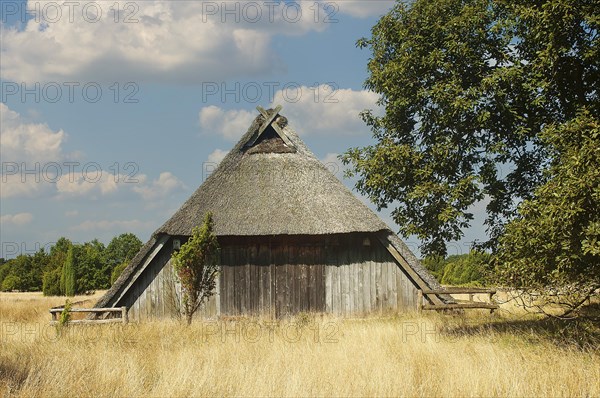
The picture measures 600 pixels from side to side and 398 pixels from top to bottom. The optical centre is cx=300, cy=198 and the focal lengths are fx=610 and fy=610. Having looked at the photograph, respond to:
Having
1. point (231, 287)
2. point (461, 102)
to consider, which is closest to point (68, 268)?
point (231, 287)

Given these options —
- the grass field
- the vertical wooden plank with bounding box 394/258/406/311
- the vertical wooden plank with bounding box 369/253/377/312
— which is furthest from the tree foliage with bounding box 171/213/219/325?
the vertical wooden plank with bounding box 394/258/406/311

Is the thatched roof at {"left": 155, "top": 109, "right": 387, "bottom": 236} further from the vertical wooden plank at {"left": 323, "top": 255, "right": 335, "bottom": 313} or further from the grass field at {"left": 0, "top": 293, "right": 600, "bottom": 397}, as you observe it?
the grass field at {"left": 0, "top": 293, "right": 600, "bottom": 397}

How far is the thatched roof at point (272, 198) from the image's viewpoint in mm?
19500

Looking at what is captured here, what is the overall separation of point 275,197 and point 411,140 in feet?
18.7

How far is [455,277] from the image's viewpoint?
146 feet

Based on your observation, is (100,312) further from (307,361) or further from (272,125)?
(307,361)

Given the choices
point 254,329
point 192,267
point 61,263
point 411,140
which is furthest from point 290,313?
point 61,263

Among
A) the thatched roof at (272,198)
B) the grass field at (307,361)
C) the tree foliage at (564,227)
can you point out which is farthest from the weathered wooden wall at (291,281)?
the tree foliage at (564,227)

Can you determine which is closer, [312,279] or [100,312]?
[312,279]

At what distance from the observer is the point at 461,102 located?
1453 centimetres

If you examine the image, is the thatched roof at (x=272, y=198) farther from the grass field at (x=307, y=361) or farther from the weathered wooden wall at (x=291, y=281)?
the grass field at (x=307, y=361)

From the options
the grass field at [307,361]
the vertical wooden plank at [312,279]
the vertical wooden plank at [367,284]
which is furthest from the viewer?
the vertical wooden plank at [367,284]

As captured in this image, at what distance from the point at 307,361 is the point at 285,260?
8.97m

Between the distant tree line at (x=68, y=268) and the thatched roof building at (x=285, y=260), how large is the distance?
944 inches
